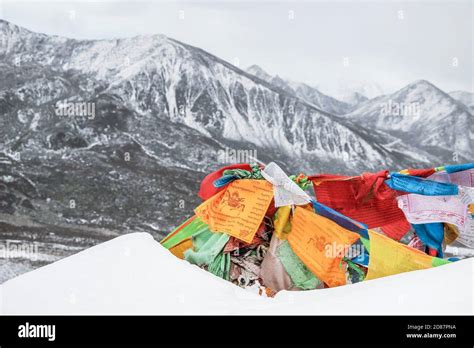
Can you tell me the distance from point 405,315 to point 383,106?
52.3 feet

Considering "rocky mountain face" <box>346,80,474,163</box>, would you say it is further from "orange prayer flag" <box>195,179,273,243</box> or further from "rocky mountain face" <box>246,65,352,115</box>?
"orange prayer flag" <box>195,179,273,243</box>

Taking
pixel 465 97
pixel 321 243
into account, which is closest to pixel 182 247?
pixel 321 243

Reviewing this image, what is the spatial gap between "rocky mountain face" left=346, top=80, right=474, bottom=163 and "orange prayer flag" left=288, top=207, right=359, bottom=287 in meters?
14.4

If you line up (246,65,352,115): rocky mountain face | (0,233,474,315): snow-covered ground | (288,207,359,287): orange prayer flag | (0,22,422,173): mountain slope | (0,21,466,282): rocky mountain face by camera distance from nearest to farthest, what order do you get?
(0,233,474,315): snow-covered ground → (288,207,359,287): orange prayer flag → (0,21,466,282): rocky mountain face → (0,22,422,173): mountain slope → (246,65,352,115): rocky mountain face

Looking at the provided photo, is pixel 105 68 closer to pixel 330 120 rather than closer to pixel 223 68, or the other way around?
pixel 223 68

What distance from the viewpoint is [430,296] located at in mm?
1563

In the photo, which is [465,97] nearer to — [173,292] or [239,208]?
[239,208]

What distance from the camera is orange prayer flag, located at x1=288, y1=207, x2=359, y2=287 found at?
2.31 meters

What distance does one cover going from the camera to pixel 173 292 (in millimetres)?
1794

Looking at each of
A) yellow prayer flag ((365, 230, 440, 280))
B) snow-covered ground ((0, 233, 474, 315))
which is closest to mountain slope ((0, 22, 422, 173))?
yellow prayer flag ((365, 230, 440, 280))

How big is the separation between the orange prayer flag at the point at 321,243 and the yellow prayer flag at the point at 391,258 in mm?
96

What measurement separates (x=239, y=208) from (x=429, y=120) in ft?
51.1

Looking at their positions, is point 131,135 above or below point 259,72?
below
